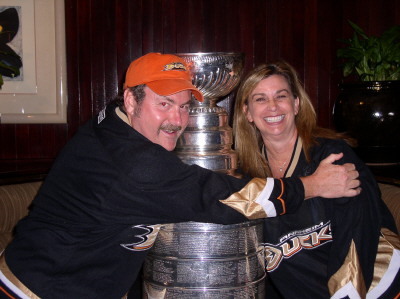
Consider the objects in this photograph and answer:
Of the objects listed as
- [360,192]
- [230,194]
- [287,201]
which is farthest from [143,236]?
[360,192]

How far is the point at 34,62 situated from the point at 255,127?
1.65m

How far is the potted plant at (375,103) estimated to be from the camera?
2.42m

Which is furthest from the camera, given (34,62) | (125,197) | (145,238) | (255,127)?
(34,62)

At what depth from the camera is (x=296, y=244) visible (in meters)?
1.60

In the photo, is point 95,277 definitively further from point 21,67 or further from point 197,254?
point 21,67

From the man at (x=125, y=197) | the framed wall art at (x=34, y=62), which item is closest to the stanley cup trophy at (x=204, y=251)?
the man at (x=125, y=197)

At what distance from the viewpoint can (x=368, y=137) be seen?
246cm

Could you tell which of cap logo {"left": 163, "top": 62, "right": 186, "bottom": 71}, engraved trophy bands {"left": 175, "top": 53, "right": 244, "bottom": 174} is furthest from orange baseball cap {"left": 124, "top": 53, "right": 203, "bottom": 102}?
engraved trophy bands {"left": 175, "top": 53, "right": 244, "bottom": 174}

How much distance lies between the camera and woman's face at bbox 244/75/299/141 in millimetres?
1688

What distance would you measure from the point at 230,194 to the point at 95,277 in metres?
0.43

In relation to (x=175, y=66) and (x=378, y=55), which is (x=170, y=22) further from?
(x=175, y=66)

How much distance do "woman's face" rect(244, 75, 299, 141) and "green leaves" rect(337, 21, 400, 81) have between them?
3.39ft

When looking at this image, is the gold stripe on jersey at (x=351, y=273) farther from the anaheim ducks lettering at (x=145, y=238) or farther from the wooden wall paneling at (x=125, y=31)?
the wooden wall paneling at (x=125, y=31)

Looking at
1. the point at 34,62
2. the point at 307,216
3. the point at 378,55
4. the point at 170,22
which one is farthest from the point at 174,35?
the point at 307,216
